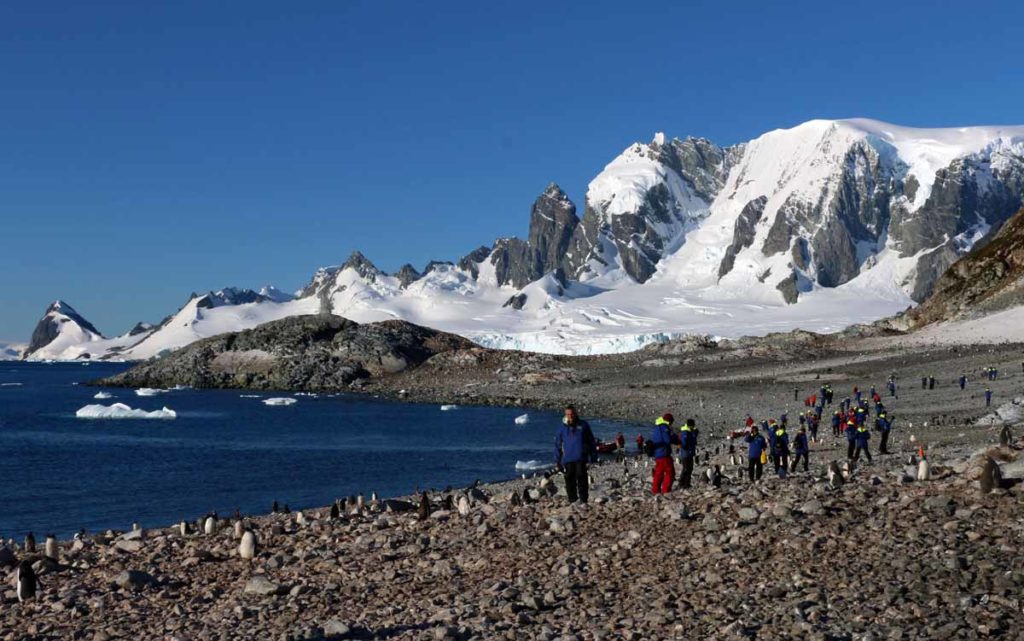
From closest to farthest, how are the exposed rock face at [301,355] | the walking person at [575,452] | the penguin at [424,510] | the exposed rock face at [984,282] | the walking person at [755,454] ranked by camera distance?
1. the walking person at [575,452]
2. the penguin at [424,510]
3. the walking person at [755,454]
4. the exposed rock face at [984,282]
5. the exposed rock face at [301,355]

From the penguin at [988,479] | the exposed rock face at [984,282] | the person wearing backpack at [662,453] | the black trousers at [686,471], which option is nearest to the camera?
the penguin at [988,479]

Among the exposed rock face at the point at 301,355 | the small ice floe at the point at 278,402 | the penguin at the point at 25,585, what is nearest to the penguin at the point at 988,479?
the penguin at the point at 25,585

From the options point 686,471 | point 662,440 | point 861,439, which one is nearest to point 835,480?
point 662,440

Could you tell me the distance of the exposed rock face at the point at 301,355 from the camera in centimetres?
10225

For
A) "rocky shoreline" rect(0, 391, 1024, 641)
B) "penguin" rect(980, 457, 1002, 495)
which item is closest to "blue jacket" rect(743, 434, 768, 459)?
"rocky shoreline" rect(0, 391, 1024, 641)

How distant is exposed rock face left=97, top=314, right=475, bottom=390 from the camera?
102 metres

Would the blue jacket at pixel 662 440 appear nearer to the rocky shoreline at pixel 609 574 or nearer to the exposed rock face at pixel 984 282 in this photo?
the rocky shoreline at pixel 609 574

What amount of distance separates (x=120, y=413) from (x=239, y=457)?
97.2 ft

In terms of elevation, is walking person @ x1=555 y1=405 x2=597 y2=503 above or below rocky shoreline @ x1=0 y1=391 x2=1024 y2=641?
above

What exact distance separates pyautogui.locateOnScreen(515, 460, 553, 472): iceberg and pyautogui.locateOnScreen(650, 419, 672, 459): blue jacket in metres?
21.5

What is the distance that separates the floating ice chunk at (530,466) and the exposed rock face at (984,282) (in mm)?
66051

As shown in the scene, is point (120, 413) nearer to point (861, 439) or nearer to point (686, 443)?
point (861, 439)

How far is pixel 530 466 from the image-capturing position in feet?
129

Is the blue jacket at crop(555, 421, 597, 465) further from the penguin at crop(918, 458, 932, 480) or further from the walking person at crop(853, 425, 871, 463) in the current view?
the walking person at crop(853, 425, 871, 463)
